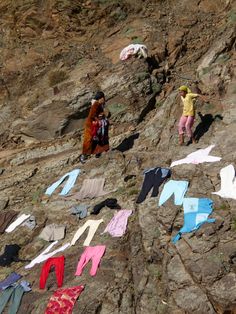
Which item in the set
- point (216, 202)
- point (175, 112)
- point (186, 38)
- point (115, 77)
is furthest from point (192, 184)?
point (186, 38)

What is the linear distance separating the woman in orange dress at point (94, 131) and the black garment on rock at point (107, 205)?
2894 millimetres

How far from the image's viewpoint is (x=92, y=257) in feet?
30.7

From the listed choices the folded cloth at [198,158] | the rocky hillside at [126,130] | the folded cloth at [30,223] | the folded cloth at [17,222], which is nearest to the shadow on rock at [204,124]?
the rocky hillside at [126,130]

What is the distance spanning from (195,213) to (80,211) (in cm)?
359

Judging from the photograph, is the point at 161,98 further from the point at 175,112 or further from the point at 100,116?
the point at 100,116

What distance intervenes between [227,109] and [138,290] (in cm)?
666

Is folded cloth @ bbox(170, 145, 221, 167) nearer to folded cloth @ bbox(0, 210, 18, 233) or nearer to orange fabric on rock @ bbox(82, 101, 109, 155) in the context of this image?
orange fabric on rock @ bbox(82, 101, 109, 155)

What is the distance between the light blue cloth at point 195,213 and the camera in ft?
28.1

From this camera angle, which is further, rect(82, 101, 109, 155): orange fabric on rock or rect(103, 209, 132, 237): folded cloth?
rect(82, 101, 109, 155): orange fabric on rock

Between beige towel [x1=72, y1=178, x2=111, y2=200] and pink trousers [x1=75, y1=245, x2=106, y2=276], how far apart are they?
2.57 meters

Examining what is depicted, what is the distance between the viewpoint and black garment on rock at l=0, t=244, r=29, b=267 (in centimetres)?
1058

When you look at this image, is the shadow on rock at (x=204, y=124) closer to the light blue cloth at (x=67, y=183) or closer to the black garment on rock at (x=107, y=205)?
the black garment on rock at (x=107, y=205)

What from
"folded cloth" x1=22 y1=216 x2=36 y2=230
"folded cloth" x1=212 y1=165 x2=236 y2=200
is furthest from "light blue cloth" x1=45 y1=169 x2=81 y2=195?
"folded cloth" x1=212 y1=165 x2=236 y2=200

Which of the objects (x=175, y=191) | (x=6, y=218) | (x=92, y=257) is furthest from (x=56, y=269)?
(x=6, y=218)
